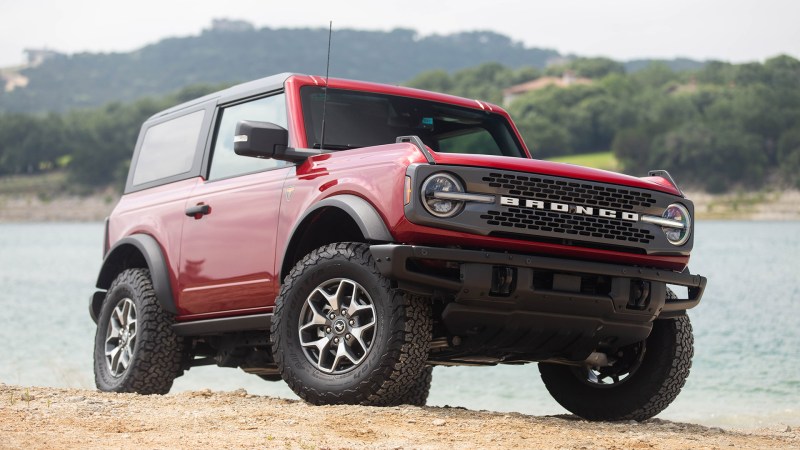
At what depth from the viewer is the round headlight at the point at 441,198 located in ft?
18.7

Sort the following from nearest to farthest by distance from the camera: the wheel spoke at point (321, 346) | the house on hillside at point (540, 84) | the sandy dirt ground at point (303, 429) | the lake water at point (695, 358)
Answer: the sandy dirt ground at point (303, 429), the wheel spoke at point (321, 346), the lake water at point (695, 358), the house on hillside at point (540, 84)

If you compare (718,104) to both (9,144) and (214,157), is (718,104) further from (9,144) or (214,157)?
(214,157)

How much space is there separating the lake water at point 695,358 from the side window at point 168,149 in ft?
23.3

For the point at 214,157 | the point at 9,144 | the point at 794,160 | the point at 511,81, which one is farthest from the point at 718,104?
the point at 214,157

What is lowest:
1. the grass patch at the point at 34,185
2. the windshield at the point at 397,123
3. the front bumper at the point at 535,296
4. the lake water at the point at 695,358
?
the grass patch at the point at 34,185

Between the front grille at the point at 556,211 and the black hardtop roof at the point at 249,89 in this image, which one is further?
the black hardtop roof at the point at 249,89

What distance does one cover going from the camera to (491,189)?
18.9 ft

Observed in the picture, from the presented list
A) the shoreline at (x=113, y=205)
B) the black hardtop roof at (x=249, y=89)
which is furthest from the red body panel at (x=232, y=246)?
the shoreline at (x=113, y=205)

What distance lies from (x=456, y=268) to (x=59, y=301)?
3199 cm

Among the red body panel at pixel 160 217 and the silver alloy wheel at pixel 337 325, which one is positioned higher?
the red body panel at pixel 160 217

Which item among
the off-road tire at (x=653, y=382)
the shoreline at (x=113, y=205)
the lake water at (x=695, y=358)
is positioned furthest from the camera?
the shoreline at (x=113, y=205)

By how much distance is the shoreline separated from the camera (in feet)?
303

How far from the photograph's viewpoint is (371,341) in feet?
19.4

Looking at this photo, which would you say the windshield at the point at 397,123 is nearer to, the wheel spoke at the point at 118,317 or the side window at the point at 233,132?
the side window at the point at 233,132
